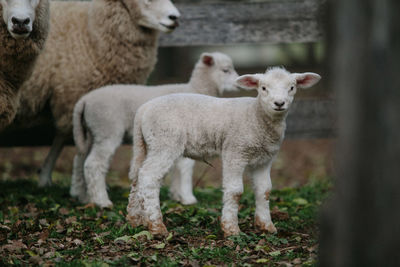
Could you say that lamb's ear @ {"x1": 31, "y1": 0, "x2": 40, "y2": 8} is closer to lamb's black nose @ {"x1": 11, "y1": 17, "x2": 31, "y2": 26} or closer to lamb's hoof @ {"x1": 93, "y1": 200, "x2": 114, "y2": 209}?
lamb's black nose @ {"x1": 11, "y1": 17, "x2": 31, "y2": 26}

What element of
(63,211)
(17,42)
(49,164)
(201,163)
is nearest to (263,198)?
(63,211)

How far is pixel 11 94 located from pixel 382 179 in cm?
408

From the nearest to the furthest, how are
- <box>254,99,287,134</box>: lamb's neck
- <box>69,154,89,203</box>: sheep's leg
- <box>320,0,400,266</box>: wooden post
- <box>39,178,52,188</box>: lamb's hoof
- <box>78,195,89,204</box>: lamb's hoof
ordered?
1. <box>320,0,400,266</box>: wooden post
2. <box>254,99,287,134</box>: lamb's neck
3. <box>78,195,89,204</box>: lamb's hoof
4. <box>69,154,89,203</box>: sheep's leg
5. <box>39,178,52,188</box>: lamb's hoof

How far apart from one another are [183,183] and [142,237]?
6.14 ft

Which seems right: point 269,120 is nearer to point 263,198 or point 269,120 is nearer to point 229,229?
point 263,198

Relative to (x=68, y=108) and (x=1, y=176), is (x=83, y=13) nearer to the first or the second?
(x=68, y=108)

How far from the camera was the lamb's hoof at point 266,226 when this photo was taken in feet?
13.7

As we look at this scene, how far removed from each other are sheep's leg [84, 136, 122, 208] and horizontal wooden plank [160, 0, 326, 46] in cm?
211

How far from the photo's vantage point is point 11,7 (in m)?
4.64

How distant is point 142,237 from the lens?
3930 millimetres

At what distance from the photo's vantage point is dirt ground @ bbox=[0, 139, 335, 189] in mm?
8612

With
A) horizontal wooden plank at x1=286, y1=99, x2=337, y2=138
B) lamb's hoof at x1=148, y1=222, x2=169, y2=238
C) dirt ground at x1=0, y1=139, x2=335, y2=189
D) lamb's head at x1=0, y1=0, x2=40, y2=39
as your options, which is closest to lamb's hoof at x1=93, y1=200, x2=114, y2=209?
lamb's hoof at x1=148, y1=222, x2=169, y2=238

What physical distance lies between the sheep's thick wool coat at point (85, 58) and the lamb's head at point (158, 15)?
0.11 meters

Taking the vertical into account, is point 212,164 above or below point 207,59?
below
